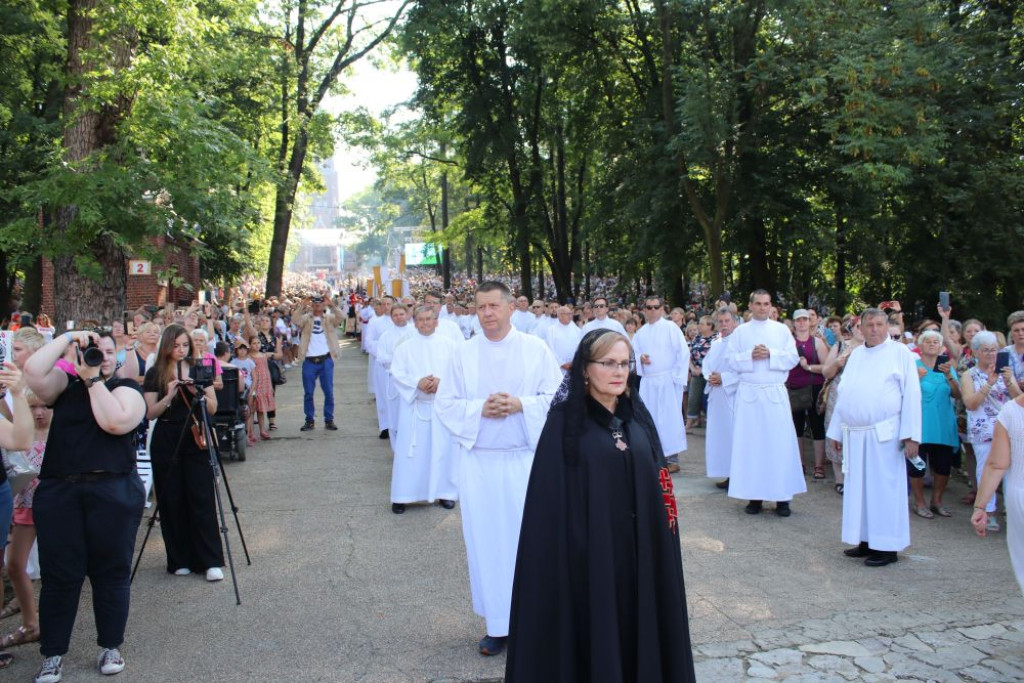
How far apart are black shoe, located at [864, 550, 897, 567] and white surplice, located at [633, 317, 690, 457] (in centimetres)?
419

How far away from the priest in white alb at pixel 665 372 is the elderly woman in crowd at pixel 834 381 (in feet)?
5.49

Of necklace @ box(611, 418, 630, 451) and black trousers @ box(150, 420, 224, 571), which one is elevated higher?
necklace @ box(611, 418, 630, 451)

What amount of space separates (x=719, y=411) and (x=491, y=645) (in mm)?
5692

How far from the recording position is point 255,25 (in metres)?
28.7

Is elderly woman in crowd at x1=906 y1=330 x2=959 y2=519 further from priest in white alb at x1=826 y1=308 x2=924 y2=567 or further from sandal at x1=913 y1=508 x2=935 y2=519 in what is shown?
priest in white alb at x1=826 y1=308 x2=924 y2=567

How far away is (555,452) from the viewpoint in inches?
142

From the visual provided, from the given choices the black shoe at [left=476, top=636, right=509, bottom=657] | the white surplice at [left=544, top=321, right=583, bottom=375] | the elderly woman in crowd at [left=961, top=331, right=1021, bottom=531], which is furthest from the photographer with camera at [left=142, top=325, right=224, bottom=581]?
the white surplice at [left=544, top=321, right=583, bottom=375]

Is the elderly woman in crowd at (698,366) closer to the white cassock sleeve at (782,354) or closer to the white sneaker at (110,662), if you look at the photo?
the white cassock sleeve at (782,354)

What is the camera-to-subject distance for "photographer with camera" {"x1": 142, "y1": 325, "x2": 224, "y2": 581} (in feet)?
22.1

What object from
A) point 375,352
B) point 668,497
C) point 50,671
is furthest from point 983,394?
point 375,352

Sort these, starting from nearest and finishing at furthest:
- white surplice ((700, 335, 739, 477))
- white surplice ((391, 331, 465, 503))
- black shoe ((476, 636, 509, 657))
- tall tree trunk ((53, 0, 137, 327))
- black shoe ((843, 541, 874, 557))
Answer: black shoe ((476, 636, 509, 657)) < black shoe ((843, 541, 874, 557)) < white surplice ((391, 331, 465, 503)) < white surplice ((700, 335, 739, 477)) < tall tree trunk ((53, 0, 137, 327))

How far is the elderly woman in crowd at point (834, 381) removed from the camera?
9.35m

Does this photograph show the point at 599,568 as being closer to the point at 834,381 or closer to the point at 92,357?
the point at 92,357

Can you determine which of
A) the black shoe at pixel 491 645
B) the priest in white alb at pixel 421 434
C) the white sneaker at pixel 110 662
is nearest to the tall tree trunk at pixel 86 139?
the priest in white alb at pixel 421 434
